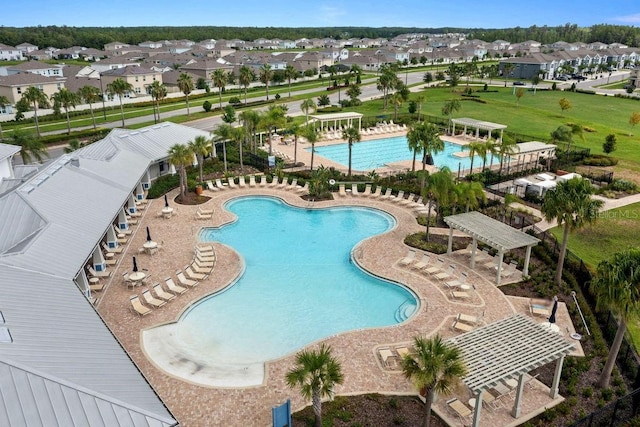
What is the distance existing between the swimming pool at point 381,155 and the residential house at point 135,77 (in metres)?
58.4

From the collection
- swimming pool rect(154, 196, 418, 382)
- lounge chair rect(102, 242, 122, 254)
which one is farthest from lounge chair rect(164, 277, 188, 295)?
lounge chair rect(102, 242, 122, 254)

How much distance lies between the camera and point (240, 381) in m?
18.5

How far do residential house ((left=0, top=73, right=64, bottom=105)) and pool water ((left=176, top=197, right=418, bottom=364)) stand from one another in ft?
225

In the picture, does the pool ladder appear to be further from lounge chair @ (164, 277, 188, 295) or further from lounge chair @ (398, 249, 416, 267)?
lounge chair @ (164, 277, 188, 295)

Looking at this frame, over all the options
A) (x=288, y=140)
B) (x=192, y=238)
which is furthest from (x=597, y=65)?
(x=192, y=238)

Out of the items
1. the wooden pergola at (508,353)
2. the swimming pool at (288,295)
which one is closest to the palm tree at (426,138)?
the swimming pool at (288,295)

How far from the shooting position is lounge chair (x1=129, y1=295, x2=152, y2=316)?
2234cm

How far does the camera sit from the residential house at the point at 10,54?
160m

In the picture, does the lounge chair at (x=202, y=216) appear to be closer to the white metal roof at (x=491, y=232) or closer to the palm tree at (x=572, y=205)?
the white metal roof at (x=491, y=232)

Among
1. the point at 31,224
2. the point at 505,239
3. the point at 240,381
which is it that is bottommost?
the point at 240,381

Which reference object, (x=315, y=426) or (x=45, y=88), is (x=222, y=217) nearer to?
(x=315, y=426)

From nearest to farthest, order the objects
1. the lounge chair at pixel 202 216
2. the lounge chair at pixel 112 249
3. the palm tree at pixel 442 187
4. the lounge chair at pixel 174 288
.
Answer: the lounge chair at pixel 174 288
the lounge chair at pixel 112 249
the palm tree at pixel 442 187
the lounge chair at pixel 202 216

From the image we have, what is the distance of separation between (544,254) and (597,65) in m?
143

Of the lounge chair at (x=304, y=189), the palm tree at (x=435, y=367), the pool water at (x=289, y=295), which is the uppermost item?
the palm tree at (x=435, y=367)
